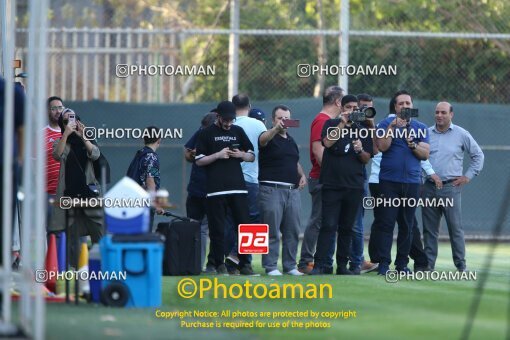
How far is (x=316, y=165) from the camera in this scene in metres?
15.5

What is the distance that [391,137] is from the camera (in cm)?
1482

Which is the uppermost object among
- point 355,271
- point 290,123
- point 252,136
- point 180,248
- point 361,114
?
point 361,114

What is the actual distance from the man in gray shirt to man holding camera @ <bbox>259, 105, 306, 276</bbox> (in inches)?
66.5

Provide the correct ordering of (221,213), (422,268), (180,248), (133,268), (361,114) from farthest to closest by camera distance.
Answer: (422,268) < (221,213) < (361,114) < (180,248) < (133,268)

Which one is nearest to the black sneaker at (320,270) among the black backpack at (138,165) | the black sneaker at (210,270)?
the black sneaker at (210,270)

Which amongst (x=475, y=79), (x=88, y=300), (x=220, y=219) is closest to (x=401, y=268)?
(x=220, y=219)

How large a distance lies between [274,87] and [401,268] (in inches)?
321

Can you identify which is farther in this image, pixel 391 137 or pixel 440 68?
pixel 440 68

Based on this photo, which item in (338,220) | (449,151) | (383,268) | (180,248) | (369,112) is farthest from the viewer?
(449,151)

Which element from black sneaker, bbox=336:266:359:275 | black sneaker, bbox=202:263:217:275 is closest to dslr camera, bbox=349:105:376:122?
black sneaker, bbox=336:266:359:275

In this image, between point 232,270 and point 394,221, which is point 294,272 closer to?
point 232,270

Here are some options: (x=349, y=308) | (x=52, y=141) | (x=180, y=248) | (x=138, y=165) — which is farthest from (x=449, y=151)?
(x=349, y=308)

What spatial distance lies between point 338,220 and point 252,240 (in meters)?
1.01

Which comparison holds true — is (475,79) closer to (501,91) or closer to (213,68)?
(501,91)
